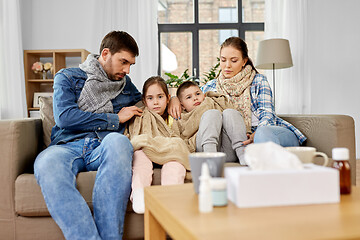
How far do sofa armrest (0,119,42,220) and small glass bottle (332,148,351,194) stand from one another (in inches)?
49.8

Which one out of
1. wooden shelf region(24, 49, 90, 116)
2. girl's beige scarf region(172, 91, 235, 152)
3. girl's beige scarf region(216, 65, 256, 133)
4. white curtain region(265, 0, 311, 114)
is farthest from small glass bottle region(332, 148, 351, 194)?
white curtain region(265, 0, 311, 114)

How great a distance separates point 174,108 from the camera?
1933 mm

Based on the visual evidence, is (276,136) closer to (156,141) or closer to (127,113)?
(156,141)

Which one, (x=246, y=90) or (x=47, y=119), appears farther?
(x=246, y=90)

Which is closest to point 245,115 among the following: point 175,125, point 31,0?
point 175,125

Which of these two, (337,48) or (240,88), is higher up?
(337,48)

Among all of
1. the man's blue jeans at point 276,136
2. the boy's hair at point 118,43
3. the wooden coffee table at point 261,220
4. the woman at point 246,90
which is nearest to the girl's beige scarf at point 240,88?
the woman at point 246,90

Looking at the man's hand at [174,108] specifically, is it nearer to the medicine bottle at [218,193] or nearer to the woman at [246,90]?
the woman at [246,90]

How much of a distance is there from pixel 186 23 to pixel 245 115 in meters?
2.95

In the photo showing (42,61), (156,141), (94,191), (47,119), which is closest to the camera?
(94,191)

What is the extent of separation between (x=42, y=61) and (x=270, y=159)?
3.98 meters

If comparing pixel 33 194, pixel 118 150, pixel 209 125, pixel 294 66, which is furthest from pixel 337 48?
pixel 33 194

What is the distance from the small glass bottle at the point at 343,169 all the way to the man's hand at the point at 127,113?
3.56ft

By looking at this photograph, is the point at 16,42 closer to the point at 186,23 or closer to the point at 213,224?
the point at 186,23
